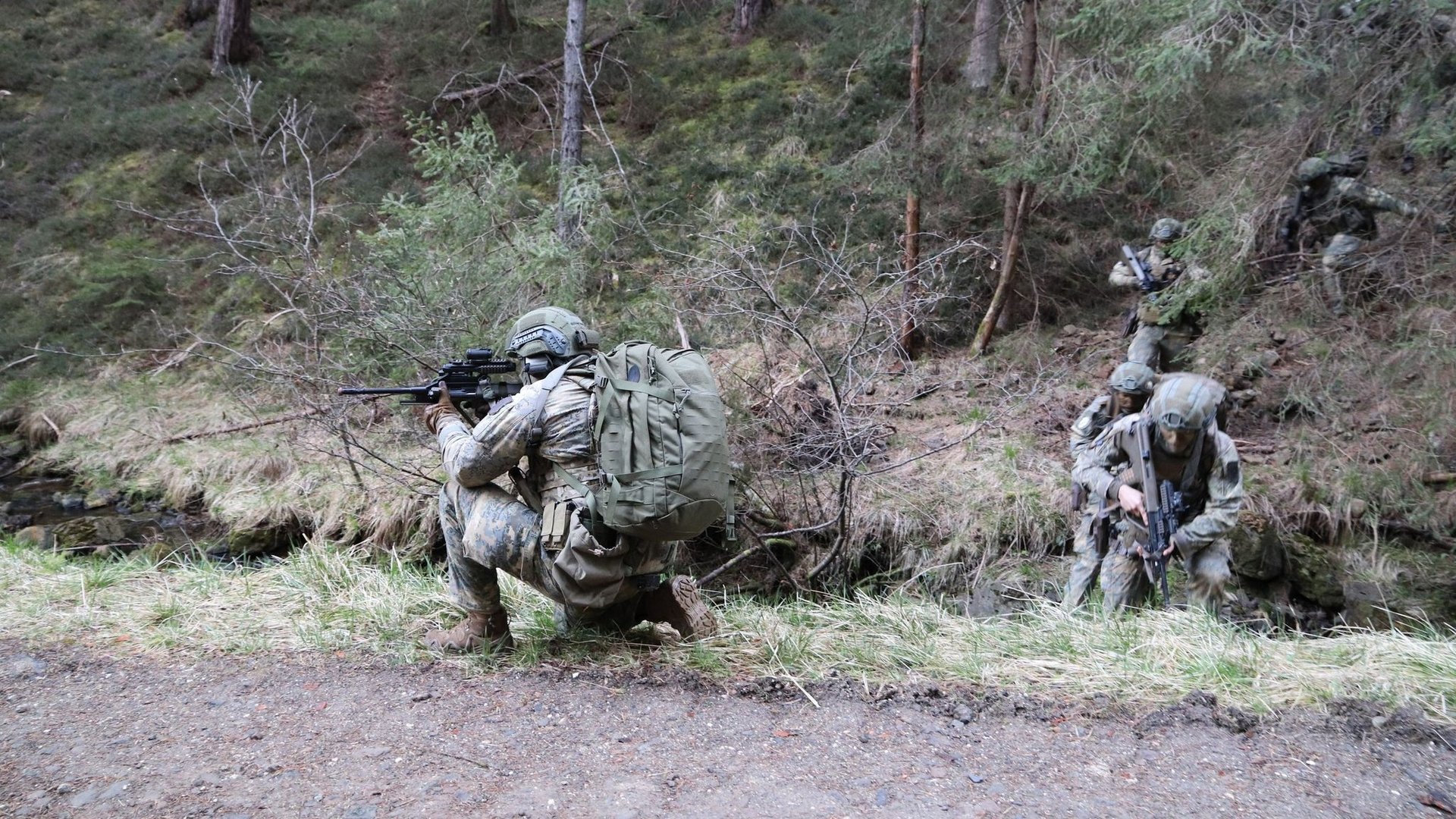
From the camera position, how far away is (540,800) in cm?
298

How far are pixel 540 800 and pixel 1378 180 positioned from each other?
9.26 meters

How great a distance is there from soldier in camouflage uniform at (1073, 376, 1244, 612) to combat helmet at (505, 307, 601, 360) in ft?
10.7

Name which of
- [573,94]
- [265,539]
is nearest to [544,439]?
[265,539]

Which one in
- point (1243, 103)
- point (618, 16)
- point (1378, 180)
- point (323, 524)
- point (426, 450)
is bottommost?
point (323, 524)

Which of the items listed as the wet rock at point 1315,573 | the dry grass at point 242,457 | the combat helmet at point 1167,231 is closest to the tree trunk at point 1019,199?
the combat helmet at point 1167,231

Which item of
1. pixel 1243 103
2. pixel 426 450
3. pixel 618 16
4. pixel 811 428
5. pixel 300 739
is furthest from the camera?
pixel 618 16

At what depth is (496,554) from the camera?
151 inches

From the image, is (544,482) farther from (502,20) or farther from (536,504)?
(502,20)

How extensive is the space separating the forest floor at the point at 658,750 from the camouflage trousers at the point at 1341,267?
19.7 ft

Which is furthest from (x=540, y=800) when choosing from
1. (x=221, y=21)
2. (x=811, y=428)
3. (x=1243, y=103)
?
(x=221, y=21)

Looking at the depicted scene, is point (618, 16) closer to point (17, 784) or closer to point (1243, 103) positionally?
point (1243, 103)

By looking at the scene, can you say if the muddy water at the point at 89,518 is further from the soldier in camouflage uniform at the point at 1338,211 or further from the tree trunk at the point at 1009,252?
the soldier in camouflage uniform at the point at 1338,211

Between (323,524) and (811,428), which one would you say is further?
(323,524)

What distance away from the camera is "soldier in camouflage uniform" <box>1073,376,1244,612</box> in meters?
5.13
